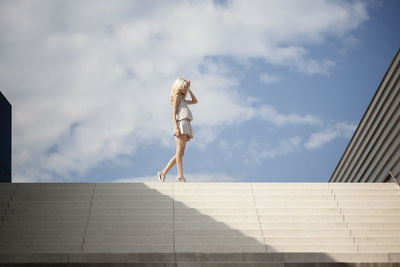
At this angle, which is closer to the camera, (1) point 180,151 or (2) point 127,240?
(2) point 127,240

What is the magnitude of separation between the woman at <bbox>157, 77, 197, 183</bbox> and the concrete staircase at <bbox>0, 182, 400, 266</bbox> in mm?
1215

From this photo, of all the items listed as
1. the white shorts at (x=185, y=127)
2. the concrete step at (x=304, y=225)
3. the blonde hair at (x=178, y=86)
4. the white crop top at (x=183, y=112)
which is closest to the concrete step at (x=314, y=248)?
the concrete step at (x=304, y=225)

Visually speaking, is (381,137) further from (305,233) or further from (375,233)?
(305,233)

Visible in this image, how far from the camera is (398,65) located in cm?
1376

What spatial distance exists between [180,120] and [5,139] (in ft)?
22.7

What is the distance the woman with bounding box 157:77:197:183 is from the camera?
517 inches

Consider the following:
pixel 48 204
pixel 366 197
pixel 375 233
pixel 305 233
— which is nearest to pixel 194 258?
pixel 305 233

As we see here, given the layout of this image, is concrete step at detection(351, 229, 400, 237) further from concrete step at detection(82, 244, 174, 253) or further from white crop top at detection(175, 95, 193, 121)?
white crop top at detection(175, 95, 193, 121)

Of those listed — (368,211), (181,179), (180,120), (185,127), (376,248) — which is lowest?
(376,248)

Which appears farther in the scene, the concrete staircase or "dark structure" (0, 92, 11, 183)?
"dark structure" (0, 92, 11, 183)

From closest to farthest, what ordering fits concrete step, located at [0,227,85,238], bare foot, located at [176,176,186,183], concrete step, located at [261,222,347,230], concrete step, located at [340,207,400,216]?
concrete step, located at [0,227,85,238] < concrete step, located at [261,222,347,230] < concrete step, located at [340,207,400,216] < bare foot, located at [176,176,186,183]

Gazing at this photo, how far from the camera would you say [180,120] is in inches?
527

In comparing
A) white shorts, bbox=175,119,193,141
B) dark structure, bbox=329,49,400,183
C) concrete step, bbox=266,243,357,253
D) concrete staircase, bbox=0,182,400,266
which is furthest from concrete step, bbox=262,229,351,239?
dark structure, bbox=329,49,400,183

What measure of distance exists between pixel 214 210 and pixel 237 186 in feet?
3.56
